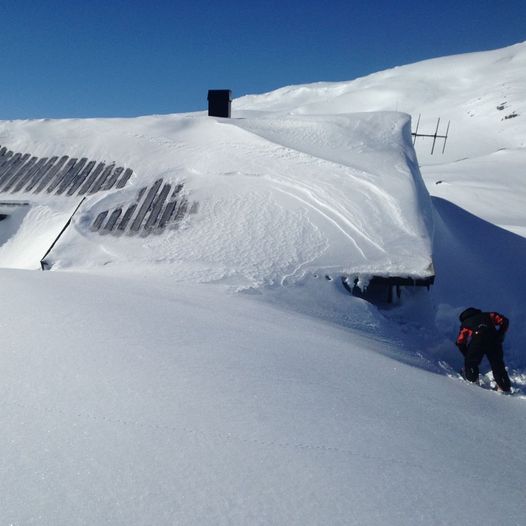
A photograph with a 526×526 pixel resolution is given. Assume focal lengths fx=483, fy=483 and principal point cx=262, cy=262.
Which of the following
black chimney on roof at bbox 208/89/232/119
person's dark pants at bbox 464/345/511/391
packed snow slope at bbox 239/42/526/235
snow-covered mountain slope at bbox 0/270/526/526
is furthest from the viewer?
packed snow slope at bbox 239/42/526/235

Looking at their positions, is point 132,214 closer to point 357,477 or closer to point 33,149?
point 33,149

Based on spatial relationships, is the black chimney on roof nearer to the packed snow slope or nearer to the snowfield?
the snowfield

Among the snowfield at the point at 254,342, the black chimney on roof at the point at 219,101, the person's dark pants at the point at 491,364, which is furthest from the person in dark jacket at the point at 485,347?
the black chimney on roof at the point at 219,101

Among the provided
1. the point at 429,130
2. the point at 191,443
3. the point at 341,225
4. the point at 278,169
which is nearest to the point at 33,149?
the point at 278,169

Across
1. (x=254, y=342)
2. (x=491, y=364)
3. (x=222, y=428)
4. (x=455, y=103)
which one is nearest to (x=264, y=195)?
(x=491, y=364)

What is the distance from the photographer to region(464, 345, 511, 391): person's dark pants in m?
4.61

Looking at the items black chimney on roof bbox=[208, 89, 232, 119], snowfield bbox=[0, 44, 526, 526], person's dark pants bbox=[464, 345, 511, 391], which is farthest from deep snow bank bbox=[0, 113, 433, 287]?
black chimney on roof bbox=[208, 89, 232, 119]

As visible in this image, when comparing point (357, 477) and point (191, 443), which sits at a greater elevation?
point (191, 443)

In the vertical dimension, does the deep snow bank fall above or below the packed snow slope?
below

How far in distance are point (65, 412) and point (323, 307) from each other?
3412 millimetres

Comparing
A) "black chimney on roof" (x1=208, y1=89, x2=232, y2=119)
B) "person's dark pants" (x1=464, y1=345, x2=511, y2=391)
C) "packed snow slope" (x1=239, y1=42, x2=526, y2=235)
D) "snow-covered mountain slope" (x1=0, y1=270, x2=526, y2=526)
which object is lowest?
"person's dark pants" (x1=464, y1=345, x2=511, y2=391)

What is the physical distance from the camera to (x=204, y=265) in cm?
566

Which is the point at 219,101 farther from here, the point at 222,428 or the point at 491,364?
the point at 222,428

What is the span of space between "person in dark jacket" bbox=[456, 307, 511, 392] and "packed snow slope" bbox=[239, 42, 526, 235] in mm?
14240
